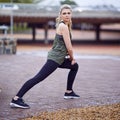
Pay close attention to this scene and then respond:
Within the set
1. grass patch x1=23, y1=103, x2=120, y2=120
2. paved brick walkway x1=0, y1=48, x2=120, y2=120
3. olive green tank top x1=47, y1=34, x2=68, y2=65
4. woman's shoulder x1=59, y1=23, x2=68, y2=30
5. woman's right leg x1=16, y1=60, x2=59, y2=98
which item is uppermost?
woman's shoulder x1=59, y1=23, x2=68, y2=30

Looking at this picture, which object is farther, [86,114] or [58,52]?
[58,52]

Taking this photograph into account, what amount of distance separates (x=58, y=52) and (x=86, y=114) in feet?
4.25

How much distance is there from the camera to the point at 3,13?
3588 cm

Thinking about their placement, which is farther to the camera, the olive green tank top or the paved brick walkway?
the paved brick walkway

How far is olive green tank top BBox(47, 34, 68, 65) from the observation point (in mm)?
7449

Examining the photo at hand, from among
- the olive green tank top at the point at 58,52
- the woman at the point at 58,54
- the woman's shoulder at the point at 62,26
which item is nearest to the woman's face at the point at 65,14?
the woman at the point at 58,54

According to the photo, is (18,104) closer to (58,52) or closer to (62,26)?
(58,52)

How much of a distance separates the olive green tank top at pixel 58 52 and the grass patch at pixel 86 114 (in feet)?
3.01

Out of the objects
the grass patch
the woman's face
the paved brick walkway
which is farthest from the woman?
the grass patch

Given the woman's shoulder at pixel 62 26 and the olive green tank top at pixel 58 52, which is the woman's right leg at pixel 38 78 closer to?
the olive green tank top at pixel 58 52

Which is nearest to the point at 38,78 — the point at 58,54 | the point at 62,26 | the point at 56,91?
the point at 58,54

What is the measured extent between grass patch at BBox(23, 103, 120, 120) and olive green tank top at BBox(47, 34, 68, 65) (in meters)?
0.92

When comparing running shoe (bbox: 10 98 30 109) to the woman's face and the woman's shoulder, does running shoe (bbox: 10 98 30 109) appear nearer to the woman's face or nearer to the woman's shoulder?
the woman's shoulder

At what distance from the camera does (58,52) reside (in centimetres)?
747
